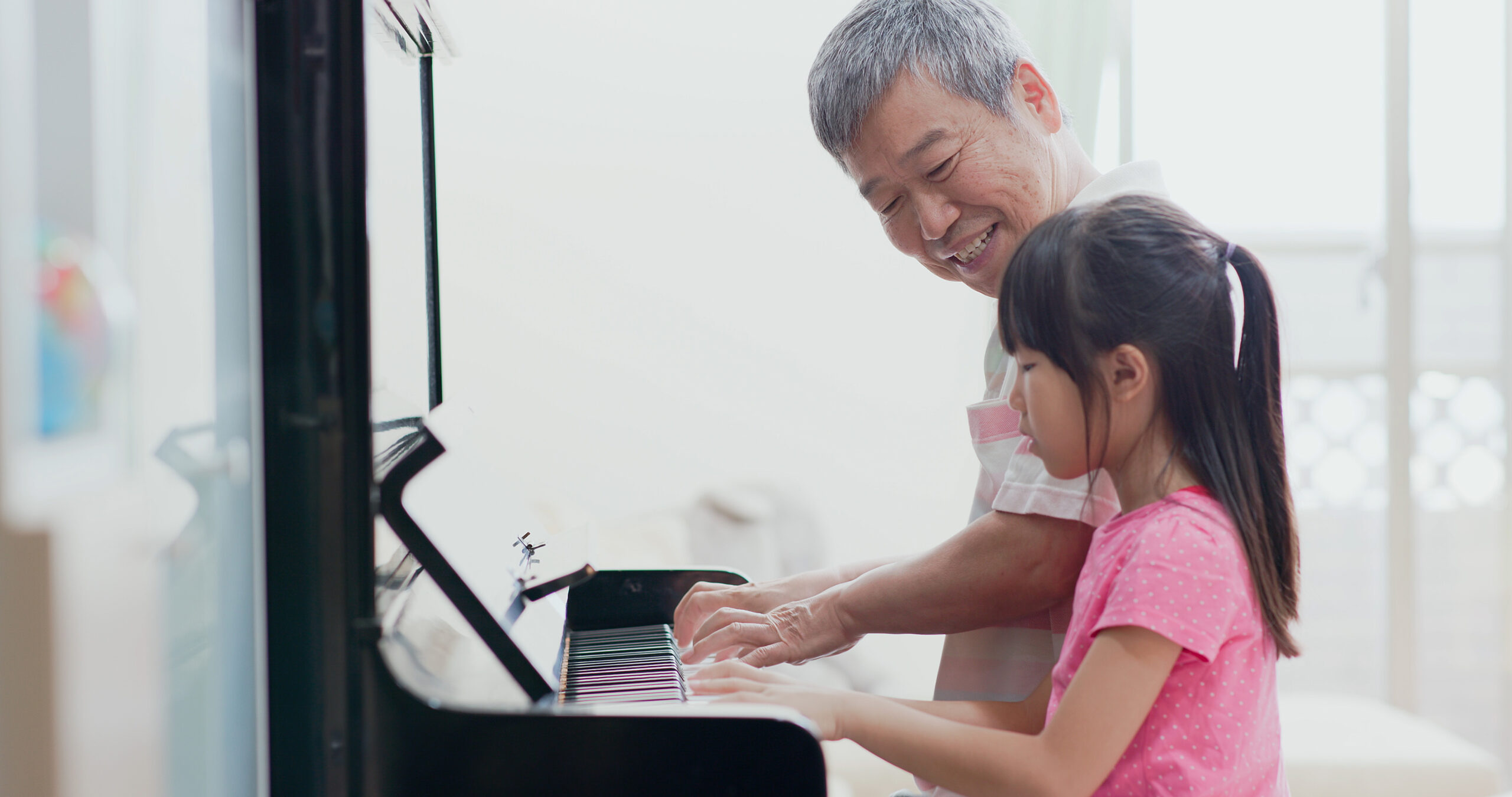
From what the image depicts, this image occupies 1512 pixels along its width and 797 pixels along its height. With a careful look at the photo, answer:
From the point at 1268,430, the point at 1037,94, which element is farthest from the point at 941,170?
the point at 1268,430

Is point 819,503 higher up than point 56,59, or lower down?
lower down

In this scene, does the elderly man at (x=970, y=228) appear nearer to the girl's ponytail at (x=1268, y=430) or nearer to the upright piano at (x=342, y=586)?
the girl's ponytail at (x=1268, y=430)

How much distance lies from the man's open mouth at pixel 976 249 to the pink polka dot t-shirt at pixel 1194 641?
34cm

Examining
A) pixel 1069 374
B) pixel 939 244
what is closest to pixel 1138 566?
pixel 1069 374

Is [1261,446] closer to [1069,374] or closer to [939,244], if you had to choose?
[1069,374]

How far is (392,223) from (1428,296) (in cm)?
302

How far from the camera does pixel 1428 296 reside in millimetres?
2816

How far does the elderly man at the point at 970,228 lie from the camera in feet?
2.81

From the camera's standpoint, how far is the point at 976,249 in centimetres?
99

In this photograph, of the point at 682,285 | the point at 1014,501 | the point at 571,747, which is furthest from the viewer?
the point at 682,285

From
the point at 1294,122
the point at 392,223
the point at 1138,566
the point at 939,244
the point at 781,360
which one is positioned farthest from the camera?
the point at 1294,122

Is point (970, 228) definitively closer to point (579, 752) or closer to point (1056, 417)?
point (1056, 417)

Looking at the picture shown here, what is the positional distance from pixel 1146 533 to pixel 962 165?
402 mm

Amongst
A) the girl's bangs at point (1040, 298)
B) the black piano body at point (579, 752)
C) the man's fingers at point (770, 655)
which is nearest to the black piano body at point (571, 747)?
the black piano body at point (579, 752)
